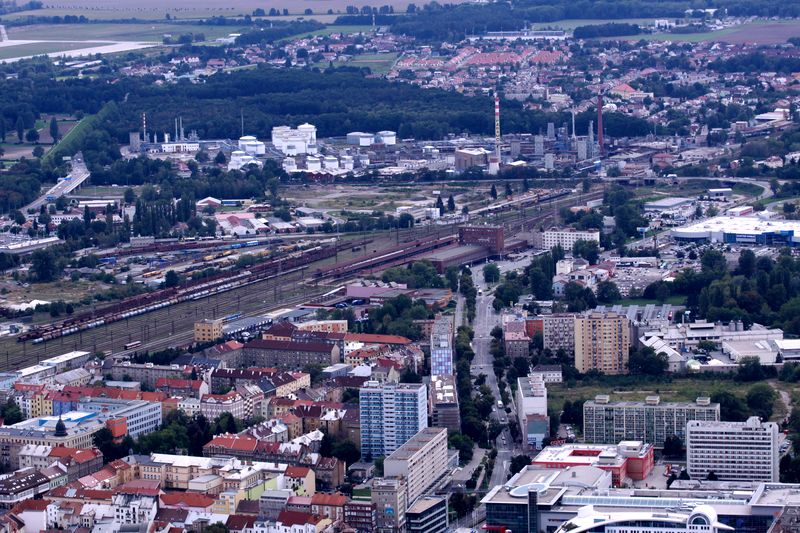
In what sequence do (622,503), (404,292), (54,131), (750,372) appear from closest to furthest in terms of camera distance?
(622,503) → (750,372) → (404,292) → (54,131)

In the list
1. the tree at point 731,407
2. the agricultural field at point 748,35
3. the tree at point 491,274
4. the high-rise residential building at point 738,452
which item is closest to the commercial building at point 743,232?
the tree at point 491,274

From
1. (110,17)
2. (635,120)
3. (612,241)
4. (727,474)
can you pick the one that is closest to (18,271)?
(612,241)

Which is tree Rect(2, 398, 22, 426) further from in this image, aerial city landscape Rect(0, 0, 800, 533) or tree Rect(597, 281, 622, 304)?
tree Rect(597, 281, 622, 304)

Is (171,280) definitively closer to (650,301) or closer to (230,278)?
(230,278)

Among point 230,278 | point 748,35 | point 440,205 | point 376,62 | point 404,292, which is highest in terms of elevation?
point 404,292

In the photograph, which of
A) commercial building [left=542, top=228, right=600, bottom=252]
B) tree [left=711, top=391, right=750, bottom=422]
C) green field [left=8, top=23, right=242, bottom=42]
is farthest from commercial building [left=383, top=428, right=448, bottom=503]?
green field [left=8, top=23, right=242, bottom=42]

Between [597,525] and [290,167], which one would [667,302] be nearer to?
[597,525]

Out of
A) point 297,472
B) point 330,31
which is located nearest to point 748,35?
point 330,31

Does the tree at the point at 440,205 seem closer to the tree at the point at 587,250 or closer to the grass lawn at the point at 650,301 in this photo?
the tree at the point at 587,250

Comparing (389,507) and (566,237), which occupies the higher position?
(389,507)
